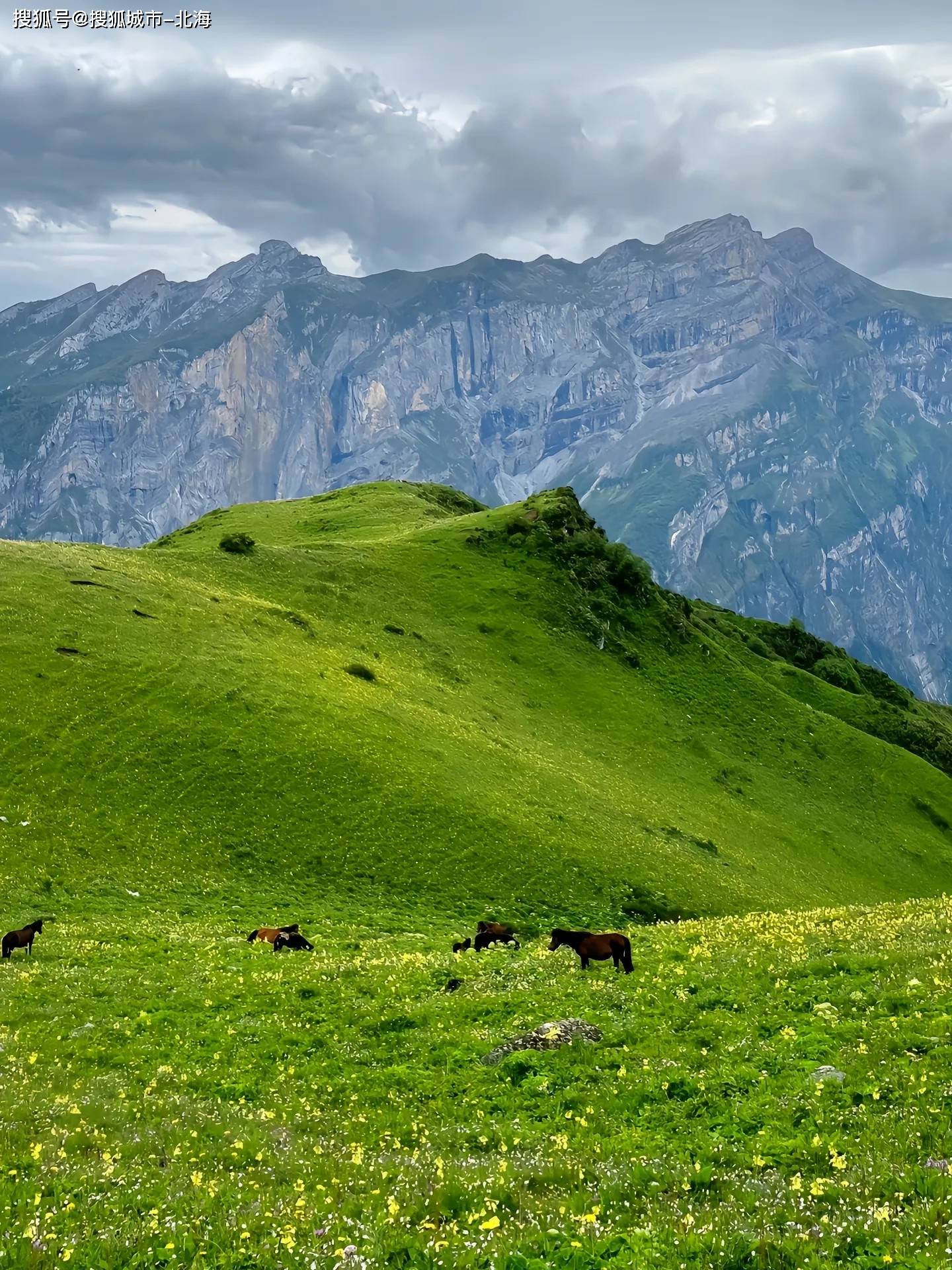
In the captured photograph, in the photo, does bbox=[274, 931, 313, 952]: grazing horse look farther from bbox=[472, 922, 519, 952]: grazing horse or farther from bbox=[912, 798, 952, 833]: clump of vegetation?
bbox=[912, 798, 952, 833]: clump of vegetation

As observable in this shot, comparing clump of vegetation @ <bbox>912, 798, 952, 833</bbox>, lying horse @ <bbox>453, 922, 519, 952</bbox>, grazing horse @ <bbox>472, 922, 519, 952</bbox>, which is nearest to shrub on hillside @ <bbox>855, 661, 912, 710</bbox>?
clump of vegetation @ <bbox>912, 798, 952, 833</bbox>

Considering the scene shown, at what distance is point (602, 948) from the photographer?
22125 millimetres

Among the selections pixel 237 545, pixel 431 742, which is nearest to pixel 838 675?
pixel 237 545

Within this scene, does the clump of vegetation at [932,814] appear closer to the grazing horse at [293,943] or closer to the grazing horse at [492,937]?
the grazing horse at [492,937]

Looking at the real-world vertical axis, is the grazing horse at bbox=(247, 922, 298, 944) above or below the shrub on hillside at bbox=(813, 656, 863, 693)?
below

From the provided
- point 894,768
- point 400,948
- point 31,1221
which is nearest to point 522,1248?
point 31,1221

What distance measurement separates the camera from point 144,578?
69750 millimetres

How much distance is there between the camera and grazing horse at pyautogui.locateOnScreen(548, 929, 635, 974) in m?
21.6

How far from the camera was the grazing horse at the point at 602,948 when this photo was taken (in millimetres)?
21616

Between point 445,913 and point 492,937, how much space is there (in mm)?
10950

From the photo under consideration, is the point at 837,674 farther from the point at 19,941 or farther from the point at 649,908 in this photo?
the point at 19,941

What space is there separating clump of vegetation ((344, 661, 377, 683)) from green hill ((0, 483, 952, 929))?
1.03 ft

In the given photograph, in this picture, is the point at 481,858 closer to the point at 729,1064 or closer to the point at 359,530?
the point at 729,1064

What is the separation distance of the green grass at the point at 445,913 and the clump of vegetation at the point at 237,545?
0.95 m
